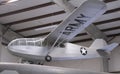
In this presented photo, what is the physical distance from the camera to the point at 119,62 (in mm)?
→ 11492

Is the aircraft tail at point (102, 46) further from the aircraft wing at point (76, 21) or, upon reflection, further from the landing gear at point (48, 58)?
the landing gear at point (48, 58)

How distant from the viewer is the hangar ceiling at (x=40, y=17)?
9.62m

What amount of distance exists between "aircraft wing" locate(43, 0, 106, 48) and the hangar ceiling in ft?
9.31

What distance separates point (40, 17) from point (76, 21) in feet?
16.0

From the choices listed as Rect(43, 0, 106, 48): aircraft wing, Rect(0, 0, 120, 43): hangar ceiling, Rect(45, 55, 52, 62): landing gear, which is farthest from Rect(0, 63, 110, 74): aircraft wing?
Rect(0, 0, 120, 43): hangar ceiling

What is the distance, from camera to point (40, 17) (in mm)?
10617

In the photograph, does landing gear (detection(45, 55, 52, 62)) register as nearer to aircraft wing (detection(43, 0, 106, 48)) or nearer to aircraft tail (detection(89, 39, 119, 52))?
aircraft wing (detection(43, 0, 106, 48))

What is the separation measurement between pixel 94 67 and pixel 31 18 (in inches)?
147

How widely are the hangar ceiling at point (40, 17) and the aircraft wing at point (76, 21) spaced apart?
9.31ft

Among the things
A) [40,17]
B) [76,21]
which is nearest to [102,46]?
[76,21]

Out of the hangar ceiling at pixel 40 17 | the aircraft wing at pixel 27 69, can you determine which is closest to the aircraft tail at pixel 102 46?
the hangar ceiling at pixel 40 17

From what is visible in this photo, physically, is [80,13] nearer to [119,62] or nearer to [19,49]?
[19,49]

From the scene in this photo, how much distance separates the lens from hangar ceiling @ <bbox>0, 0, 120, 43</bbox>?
31.6 feet

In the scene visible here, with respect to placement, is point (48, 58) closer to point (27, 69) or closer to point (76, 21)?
point (76, 21)
